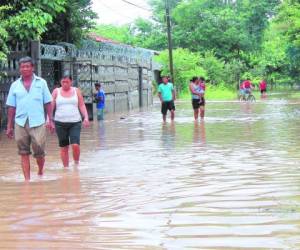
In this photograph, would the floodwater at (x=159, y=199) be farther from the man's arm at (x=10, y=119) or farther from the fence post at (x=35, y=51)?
the fence post at (x=35, y=51)

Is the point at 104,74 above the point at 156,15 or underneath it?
underneath

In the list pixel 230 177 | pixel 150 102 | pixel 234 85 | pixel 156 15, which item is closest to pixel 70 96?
pixel 230 177

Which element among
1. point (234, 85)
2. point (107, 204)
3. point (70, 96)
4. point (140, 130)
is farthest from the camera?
point (234, 85)

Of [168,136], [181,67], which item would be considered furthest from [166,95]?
[181,67]

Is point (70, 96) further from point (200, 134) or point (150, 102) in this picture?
point (150, 102)

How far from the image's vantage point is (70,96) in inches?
384

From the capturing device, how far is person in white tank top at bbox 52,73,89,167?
31.7ft

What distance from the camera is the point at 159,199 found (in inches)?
262

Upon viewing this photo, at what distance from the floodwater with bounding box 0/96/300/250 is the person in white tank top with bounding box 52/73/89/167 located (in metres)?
0.38

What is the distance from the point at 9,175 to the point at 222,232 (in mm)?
4664

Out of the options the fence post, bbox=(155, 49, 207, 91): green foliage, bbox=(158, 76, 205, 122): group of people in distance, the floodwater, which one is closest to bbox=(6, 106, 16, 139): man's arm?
the floodwater

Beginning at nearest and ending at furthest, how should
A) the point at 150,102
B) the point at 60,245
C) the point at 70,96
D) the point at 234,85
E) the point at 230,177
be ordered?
1. the point at 60,245
2. the point at 230,177
3. the point at 70,96
4. the point at 150,102
5. the point at 234,85

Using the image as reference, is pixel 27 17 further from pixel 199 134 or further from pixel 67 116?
pixel 67 116

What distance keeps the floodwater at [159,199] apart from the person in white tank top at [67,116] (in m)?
0.38
